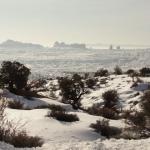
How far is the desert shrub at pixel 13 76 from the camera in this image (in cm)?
3141

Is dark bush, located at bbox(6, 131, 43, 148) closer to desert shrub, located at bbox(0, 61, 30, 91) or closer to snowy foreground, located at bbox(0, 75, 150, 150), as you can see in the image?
snowy foreground, located at bbox(0, 75, 150, 150)

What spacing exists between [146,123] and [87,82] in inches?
1447

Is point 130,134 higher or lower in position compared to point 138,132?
higher

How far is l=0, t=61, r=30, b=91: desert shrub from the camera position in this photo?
3141 cm

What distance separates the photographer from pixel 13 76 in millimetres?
31641

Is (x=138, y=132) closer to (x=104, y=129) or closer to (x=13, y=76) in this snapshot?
(x=104, y=129)

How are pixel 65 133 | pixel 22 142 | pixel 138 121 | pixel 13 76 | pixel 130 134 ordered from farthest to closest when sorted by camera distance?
1. pixel 13 76
2. pixel 138 121
3. pixel 65 133
4. pixel 130 134
5. pixel 22 142

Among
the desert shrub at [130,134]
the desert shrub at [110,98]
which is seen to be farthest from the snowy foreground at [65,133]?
the desert shrub at [110,98]

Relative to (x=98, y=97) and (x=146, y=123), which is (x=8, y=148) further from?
(x=98, y=97)

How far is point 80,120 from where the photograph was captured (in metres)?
16.4

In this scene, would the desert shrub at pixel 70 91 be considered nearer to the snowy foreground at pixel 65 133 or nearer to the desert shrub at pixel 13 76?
the desert shrub at pixel 13 76

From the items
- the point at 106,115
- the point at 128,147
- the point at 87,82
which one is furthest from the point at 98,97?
the point at 128,147

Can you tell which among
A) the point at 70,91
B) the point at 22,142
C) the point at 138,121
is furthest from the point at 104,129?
the point at 70,91

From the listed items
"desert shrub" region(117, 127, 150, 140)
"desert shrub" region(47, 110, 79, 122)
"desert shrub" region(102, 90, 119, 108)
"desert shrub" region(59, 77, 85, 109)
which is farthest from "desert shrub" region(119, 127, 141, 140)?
"desert shrub" region(102, 90, 119, 108)
